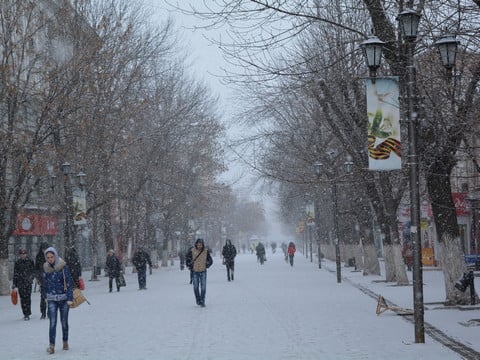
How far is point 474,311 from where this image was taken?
56.2 feet

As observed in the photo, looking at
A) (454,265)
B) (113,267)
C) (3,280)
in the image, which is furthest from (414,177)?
(3,280)

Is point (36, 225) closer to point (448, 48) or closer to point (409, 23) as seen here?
point (448, 48)

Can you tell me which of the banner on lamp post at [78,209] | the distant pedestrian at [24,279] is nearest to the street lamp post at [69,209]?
the banner on lamp post at [78,209]

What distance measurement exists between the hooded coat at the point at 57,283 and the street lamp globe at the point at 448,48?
716cm

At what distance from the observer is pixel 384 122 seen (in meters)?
13.5

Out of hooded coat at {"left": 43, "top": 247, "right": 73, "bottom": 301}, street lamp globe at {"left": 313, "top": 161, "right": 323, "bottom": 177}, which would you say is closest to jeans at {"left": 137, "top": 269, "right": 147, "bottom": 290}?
street lamp globe at {"left": 313, "top": 161, "right": 323, "bottom": 177}

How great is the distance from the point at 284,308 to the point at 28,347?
7.55 meters

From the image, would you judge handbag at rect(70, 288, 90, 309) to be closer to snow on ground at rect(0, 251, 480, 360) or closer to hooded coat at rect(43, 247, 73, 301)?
hooded coat at rect(43, 247, 73, 301)

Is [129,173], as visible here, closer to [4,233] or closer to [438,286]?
[4,233]

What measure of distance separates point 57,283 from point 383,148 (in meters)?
5.89

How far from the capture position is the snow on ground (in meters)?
11.8

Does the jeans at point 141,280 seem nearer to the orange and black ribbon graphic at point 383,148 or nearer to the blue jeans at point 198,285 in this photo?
the blue jeans at point 198,285

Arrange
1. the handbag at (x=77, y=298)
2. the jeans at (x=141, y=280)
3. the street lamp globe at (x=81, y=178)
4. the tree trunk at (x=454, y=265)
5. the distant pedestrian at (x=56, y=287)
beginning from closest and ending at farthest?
the distant pedestrian at (x=56, y=287), the handbag at (x=77, y=298), the tree trunk at (x=454, y=265), the jeans at (x=141, y=280), the street lamp globe at (x=81, y=178)

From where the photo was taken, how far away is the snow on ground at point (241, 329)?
38.8ft
